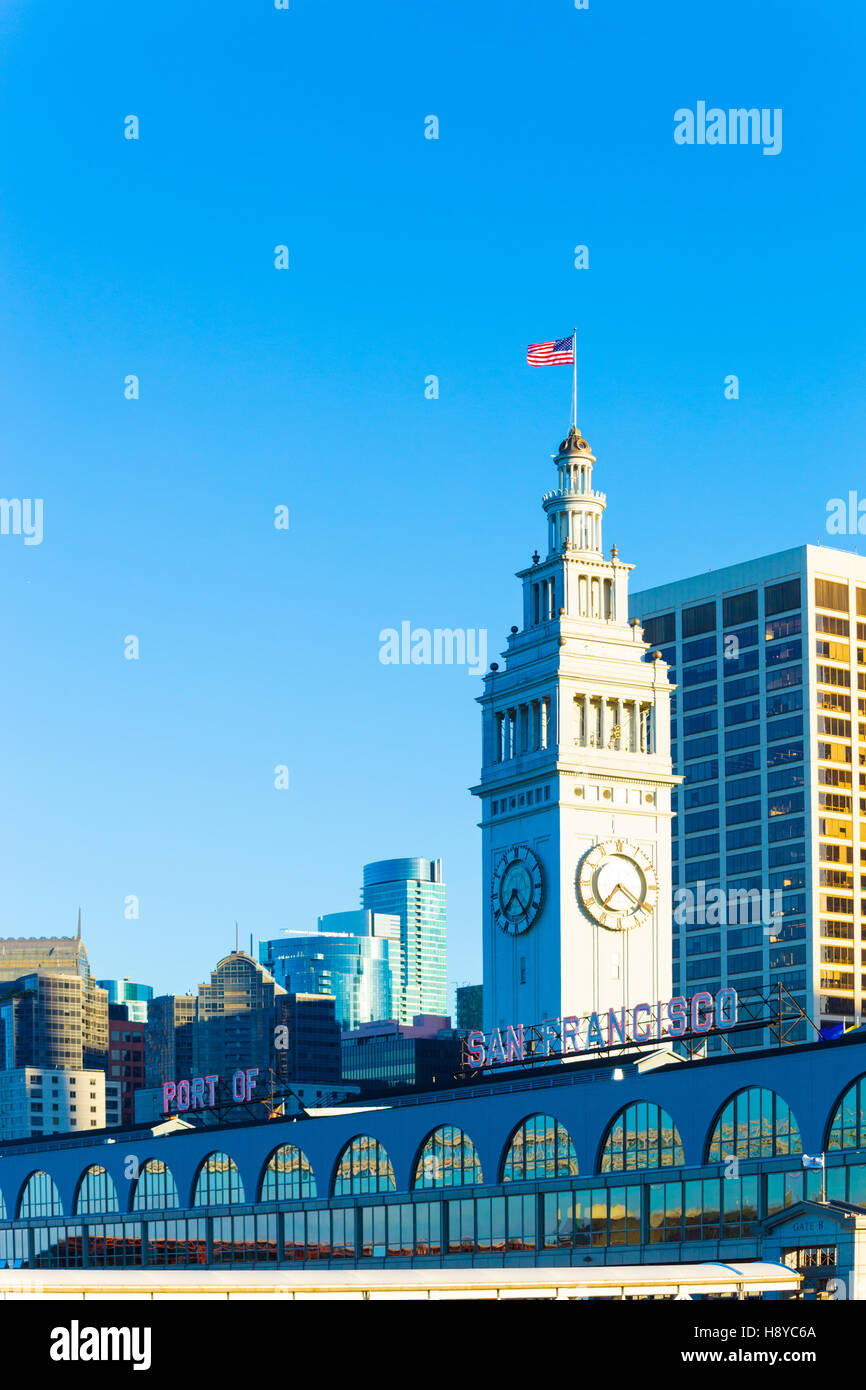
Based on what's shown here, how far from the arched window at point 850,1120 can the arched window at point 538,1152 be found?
18.6 metres

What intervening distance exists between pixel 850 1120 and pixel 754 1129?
591cm

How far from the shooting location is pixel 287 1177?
121 metres

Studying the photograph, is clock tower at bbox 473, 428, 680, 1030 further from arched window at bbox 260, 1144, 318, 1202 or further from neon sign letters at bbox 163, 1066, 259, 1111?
arched window at bbox 260, 1144, 318, 1202

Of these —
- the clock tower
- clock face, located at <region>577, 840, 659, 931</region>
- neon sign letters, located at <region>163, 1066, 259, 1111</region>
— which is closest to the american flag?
the clock tower

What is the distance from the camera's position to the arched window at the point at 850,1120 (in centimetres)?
8369

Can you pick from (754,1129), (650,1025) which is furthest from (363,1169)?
(754,1129)

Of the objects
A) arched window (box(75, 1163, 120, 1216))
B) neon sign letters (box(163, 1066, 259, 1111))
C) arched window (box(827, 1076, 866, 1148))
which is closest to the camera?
arched window (box(827, 1076, 866, 1148))

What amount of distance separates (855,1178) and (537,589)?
3458 inches

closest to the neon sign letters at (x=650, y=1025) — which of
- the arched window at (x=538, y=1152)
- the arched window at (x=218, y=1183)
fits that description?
the arched window at (x=538, y=1152)

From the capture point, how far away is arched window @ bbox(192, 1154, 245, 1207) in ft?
415

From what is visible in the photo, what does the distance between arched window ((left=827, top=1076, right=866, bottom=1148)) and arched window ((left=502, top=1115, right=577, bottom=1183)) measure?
18.6 m
